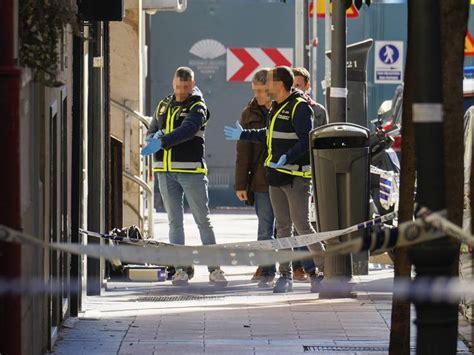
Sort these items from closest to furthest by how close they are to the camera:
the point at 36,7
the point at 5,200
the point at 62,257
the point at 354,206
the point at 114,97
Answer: the point at 5,200 < the point at 36,7 < the point at 62,257 < the point at 354,206 < the point at 114,97

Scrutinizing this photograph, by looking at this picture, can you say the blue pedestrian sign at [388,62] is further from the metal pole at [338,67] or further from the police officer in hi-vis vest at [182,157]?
the metal pole at [338,67]

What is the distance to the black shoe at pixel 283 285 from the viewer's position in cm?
1205

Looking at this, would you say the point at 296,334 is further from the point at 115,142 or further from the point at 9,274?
the point at 115,142

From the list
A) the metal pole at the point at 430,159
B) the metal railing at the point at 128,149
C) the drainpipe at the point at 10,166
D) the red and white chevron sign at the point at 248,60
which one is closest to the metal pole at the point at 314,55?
the red and white chevron sign at the point at 248,60

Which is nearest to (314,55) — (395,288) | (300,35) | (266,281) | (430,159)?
(300,35)

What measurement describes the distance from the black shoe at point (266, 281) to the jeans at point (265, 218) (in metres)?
0.03

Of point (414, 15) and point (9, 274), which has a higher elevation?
point (414, 15)

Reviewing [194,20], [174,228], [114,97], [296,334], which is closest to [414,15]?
[296,334]

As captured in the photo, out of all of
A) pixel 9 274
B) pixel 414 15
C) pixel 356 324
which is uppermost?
pixel 414 15

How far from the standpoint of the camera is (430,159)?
5383 millimetres

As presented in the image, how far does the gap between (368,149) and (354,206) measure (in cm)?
45

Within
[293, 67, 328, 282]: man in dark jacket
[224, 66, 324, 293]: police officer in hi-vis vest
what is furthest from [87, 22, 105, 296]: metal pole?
[293, 67, 328, 282]: man in dark jacket

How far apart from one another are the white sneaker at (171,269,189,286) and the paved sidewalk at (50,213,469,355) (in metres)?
0.11

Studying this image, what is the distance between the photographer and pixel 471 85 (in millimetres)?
14984
